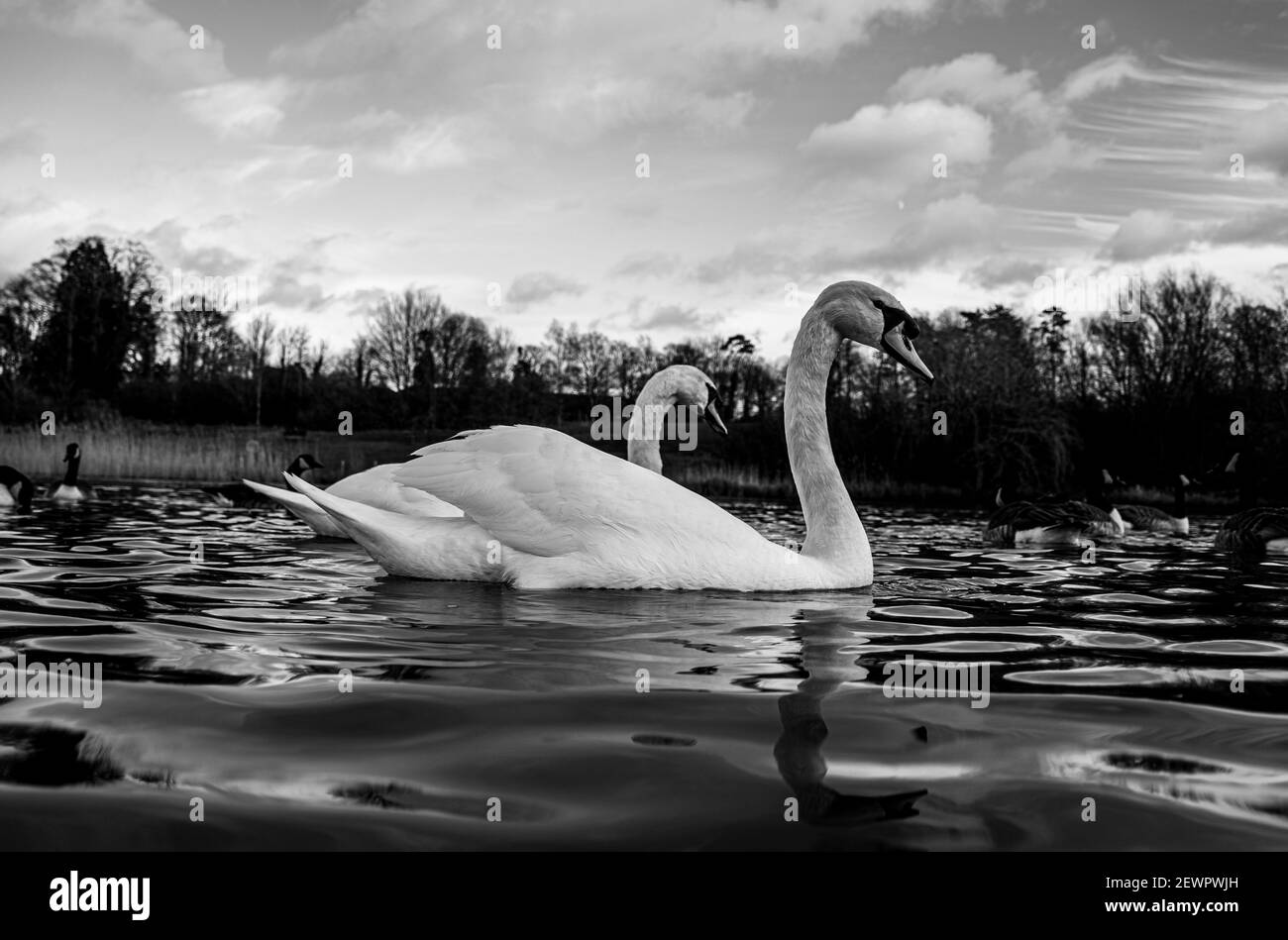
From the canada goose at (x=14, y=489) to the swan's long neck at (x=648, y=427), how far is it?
8.96 m

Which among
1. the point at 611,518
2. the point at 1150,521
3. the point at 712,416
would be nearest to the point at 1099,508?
the point at 1150,521

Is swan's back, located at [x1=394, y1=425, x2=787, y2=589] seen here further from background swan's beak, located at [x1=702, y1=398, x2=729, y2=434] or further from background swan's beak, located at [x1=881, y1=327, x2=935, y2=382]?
background swan's beak, located at [x1=702, y1=398, x2=729, y2=434]

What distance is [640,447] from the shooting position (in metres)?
8.34

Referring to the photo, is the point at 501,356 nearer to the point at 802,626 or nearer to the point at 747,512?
the point at 747,512

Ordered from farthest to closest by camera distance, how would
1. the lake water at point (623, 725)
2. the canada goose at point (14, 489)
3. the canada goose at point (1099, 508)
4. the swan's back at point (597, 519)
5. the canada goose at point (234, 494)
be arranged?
the canada goose at point (234, 494)
the canada goose at point (14, 489)
the canada goose at point (1099, 508)
the swan's back at point (597, 519)
the lake water at point (623, 725)

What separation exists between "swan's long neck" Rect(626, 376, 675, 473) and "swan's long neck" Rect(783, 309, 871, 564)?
2.30 m

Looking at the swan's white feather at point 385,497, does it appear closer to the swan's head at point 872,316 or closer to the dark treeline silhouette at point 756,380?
the swan's head at point 872,316

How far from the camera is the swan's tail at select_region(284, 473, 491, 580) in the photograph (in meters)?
5.43

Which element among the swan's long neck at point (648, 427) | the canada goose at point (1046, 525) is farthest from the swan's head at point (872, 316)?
the canada goose at point (1046, 525)

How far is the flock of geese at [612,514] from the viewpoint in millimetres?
5105

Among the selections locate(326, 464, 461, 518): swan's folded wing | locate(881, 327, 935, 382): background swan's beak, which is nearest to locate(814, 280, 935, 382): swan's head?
locate(881, 327, 935, 382): background swan's beak

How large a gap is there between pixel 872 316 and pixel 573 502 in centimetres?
208

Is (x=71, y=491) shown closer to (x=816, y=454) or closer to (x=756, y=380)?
(x=816, y=454)
